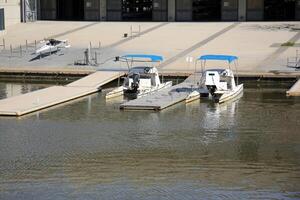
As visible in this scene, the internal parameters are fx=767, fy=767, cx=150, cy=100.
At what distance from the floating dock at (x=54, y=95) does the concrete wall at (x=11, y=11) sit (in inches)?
887

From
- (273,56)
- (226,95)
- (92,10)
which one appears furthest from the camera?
(92,10)

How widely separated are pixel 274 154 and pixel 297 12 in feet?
150

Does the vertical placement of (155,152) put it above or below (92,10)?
below

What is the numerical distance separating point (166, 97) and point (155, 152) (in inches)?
437

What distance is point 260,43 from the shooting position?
56.2 m

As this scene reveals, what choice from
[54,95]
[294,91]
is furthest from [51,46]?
[294,91]

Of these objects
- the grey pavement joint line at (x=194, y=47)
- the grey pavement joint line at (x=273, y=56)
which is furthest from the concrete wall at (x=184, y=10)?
the grey pavement joint line at (x=273, y=56)

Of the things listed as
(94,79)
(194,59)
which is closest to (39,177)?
(94,79)

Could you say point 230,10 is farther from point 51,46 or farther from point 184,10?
point 51,46

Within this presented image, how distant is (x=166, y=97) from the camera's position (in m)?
39.8

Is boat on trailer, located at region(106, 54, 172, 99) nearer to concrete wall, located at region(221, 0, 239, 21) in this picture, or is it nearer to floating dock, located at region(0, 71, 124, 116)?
floating dock, located at region(0, 71, 124, 116)

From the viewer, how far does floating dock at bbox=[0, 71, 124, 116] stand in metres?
36.7

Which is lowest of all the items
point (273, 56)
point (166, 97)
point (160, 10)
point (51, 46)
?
point (166, 97)

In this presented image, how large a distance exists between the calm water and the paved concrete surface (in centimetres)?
1072
